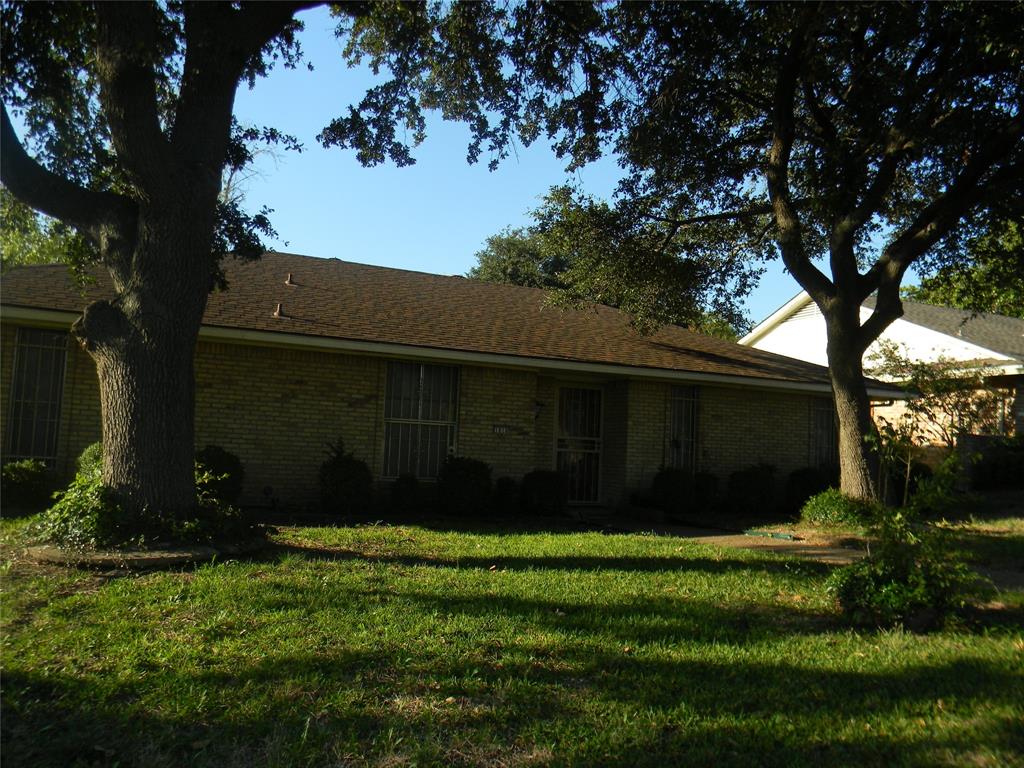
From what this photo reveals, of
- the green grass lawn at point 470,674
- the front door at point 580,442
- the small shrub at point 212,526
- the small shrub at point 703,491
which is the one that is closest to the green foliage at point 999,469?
the small shrub at point 703,491

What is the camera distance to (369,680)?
4746 millimetres

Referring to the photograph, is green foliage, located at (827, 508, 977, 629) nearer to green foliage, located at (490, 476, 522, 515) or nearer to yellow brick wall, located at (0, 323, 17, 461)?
green foliage, located at (490, 476, 522, 515)

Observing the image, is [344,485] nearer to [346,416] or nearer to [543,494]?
[346,416]

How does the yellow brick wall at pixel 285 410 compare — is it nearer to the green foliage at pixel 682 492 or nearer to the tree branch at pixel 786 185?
the green foliage at pixel 682 492

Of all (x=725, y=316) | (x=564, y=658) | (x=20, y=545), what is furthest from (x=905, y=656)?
(x=725, y=316)

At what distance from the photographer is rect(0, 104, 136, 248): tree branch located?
7.55 m

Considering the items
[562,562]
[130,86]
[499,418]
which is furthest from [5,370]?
[562,562]

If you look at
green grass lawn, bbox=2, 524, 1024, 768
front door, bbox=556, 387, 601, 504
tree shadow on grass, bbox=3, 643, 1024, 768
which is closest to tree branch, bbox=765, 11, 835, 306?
front door, bbox=556, 387, 601, 504

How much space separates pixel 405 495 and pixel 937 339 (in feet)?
66.5

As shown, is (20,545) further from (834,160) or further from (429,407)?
(834,160)

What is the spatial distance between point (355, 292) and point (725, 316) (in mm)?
7699

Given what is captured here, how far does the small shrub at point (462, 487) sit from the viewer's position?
514 inches

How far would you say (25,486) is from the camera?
35.0ft

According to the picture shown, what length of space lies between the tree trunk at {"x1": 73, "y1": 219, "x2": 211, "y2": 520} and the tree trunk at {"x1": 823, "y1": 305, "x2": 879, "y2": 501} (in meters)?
10.1
